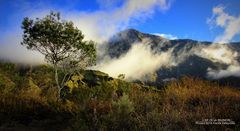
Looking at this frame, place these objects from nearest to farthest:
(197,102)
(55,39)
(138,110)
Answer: (138,110) → (197,102) → (55,39)

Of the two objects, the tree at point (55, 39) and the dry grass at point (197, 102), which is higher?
the tree at point (55, 39)

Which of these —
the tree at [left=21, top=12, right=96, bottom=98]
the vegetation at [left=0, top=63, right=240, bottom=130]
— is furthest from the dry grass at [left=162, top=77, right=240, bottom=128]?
the tree at [left=21, top=12, right=96, bottom=98]

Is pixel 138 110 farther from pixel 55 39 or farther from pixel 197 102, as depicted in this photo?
pixel 55 39

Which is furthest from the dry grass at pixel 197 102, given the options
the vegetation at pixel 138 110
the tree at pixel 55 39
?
the tree at pixel 55 39

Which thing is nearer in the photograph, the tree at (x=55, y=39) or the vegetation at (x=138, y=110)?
the vegetation at (x=138, y=110)

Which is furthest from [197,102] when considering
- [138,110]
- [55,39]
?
[55,39]

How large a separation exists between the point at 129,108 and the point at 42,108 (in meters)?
7.53

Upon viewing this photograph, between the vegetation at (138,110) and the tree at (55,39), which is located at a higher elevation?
the tree at (55,39)

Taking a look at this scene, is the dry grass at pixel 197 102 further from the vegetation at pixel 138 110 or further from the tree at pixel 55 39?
the tree at pixel 55 39

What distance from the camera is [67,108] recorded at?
575 inches

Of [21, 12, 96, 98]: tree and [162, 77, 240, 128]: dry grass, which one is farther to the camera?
[21, 12, 96, 98]: tree

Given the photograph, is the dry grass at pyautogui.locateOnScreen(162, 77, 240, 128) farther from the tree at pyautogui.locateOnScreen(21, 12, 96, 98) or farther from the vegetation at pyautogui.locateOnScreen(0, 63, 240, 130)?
the tree at pyautogui.locateOnScreen(21, 12, 96, 98)

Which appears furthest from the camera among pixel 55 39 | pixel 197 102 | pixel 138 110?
pixel 55 39

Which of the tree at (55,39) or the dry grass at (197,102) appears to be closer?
the dry grass at (197,102)
